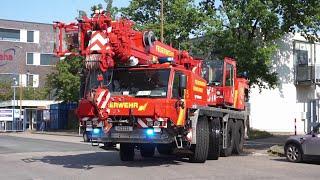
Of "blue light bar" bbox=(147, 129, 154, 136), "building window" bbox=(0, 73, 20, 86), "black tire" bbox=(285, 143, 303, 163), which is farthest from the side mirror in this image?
"building window" bbox=(0, 73, 20, 86)

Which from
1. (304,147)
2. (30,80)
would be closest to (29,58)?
(30,80)

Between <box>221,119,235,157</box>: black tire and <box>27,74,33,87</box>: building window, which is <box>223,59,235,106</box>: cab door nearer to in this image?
<box>221,119,235,157</box>: black tire

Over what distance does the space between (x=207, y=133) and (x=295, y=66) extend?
89.6 ft

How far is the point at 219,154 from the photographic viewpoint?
20.7m

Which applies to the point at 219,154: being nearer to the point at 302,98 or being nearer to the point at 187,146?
the point at 187,146

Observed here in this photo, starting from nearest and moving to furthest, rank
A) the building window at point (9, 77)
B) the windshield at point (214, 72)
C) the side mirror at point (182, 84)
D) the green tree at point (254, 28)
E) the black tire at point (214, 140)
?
the side mirror at point (182, 84), the black tire at point (214, 140), the windshield at point (214, 72), the green tree at point (254, 28), the building window at point (9, 77)

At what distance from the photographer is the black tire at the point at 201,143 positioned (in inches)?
683

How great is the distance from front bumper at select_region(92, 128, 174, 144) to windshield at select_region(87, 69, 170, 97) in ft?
3.41

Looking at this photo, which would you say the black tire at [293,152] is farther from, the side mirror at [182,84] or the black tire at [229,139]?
the side mirror at [182,84]

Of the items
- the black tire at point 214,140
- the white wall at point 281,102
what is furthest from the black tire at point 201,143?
the white wall at point 281,102

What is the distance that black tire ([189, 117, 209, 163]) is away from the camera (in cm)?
1736

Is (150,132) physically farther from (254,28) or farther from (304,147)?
(254,28)

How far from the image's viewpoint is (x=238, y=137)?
22.7 meters

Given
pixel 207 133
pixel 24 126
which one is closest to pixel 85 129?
pixel 207 133
